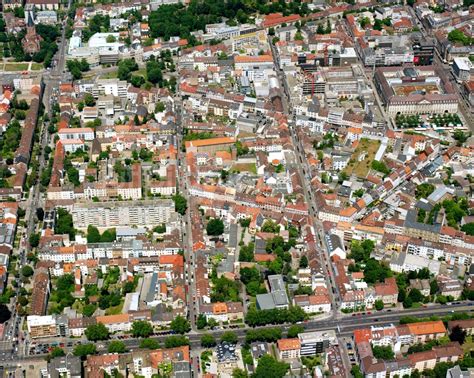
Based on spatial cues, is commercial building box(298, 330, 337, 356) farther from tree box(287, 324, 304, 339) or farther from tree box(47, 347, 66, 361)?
tree box(47, 347, 66, 361)

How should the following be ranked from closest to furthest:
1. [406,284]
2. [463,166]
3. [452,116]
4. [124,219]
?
1. [406,284]
2. [124,219]
3. [463,166]
4. [452,116]

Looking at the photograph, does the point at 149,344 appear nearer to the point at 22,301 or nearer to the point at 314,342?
the point at 22,301

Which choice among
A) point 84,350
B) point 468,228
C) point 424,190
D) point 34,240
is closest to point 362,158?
point 424,190

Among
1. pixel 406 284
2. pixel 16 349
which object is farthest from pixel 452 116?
pixel 16 349

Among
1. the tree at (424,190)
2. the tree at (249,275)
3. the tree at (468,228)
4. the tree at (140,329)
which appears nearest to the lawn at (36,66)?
the tree at (249,275)

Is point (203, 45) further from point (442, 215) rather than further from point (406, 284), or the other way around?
point (406, 284)
